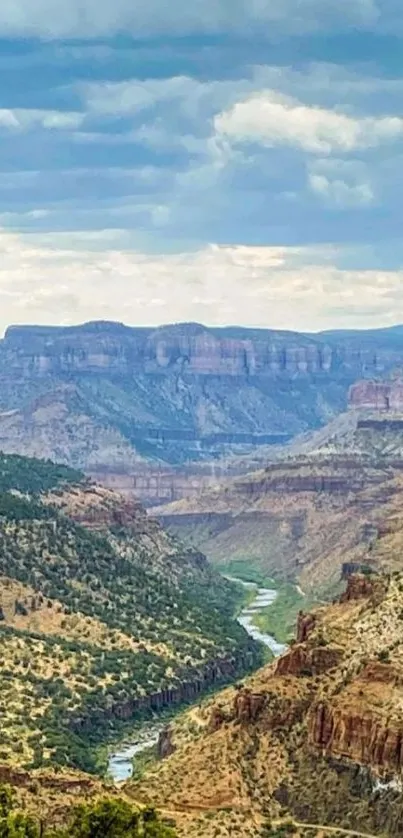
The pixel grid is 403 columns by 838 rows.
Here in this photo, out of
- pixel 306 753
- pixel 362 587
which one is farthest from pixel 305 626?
pixel 306 753

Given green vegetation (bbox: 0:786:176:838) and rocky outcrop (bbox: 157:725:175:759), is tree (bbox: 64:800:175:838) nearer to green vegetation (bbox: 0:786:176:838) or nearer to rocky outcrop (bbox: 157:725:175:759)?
green vegetation (bbox: 0:786:176:838)

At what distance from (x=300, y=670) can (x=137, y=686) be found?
57.2 m

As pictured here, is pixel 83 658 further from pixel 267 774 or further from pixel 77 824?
pixel 77 824

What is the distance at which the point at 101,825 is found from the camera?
8156 centimetres

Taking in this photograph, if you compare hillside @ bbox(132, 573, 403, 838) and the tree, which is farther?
hillside @ bbox(132, 573, 403, 838)

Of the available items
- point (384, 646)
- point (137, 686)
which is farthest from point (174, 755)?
point (137, 686)

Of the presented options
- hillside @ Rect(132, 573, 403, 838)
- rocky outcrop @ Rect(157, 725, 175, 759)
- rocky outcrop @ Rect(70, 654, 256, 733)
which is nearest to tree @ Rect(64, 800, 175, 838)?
hillside @ Rect(132, 573, 403, 838)

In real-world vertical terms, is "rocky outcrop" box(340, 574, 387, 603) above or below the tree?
above

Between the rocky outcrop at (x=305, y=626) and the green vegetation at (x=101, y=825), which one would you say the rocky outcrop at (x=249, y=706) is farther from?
the green vegetation at (x=101, y=825)

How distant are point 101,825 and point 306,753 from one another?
31349mm

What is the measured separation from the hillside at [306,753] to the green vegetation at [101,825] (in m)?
15.7

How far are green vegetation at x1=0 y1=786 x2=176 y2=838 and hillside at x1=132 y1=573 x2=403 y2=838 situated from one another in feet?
51.7

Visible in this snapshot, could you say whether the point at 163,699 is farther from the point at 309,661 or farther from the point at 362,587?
the point at 309,661

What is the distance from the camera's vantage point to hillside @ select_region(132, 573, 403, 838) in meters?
103
